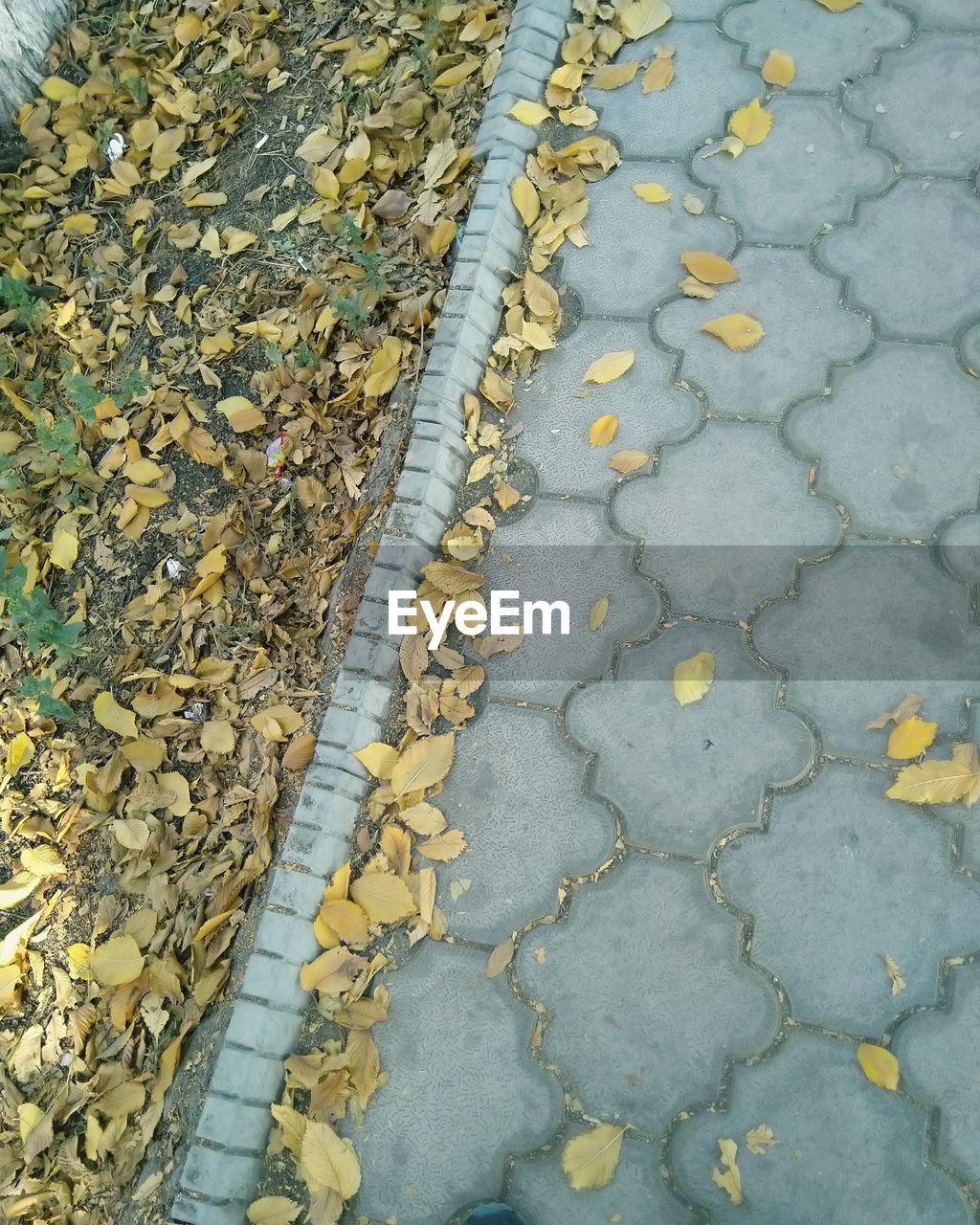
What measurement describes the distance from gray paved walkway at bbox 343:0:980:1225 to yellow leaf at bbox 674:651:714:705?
0.07 feet

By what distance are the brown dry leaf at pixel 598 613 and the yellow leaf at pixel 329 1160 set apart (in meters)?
1.05

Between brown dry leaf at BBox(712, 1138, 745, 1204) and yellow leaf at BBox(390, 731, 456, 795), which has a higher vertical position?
yellow leaf at BBox(390, 731, 456, 795)

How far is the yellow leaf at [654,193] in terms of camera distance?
267cm

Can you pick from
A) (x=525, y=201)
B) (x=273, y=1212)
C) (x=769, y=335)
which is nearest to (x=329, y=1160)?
(x=273, y=1212)

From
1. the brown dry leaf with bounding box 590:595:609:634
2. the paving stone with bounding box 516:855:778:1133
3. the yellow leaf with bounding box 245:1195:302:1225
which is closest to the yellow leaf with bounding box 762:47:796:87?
the brown dry leaf with bounding box 590:595:609:634

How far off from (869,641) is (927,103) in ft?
4.72

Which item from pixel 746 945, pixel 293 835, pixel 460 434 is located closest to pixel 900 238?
pixel 460 434

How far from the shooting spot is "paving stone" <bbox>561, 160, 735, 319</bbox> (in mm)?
2576

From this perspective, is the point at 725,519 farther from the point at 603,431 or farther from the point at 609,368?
the point at 609,368

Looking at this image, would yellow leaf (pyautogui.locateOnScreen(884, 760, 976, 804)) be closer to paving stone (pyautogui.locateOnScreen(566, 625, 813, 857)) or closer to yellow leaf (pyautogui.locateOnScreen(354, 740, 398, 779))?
paving stone (pyautogui.locateOnScreen(566, 625, 813, 857))

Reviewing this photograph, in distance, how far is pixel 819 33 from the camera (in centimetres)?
280

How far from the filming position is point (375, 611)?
7.41 ft

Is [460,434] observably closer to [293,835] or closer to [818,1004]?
[293,835]

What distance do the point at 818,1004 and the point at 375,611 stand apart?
1111 millimetres
